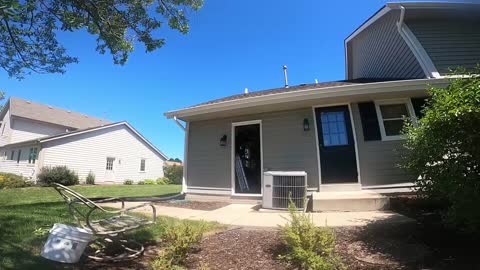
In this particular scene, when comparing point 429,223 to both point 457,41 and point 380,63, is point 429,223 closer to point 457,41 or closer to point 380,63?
point 457,41

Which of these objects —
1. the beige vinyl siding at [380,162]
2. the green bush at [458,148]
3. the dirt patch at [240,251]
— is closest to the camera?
the green bush at [458,148]

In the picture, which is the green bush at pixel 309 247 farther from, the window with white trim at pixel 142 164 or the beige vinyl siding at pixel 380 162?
the window with white trim at pixel 142 164

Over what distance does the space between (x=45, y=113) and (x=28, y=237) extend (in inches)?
1123

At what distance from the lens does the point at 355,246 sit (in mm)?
4441

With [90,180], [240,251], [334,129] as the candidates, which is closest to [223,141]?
[334,129]

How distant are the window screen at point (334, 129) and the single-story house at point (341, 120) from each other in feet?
0.08

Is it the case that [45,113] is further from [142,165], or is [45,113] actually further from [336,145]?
[336,145]

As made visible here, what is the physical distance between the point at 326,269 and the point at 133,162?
1046 inches

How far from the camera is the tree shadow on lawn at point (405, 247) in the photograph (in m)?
3.83

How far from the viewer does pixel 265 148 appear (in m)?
9.37

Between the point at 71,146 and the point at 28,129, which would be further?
the point at 28,129

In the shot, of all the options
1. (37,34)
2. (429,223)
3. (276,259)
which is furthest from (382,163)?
(37,34)

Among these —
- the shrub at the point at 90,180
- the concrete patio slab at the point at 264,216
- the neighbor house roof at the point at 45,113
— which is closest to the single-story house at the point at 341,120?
the concrete patio slab at the point at 264,216

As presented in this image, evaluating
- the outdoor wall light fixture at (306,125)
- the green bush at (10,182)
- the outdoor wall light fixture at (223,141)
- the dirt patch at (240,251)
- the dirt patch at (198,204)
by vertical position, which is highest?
the outdoor wall light fixture at (306,125)
